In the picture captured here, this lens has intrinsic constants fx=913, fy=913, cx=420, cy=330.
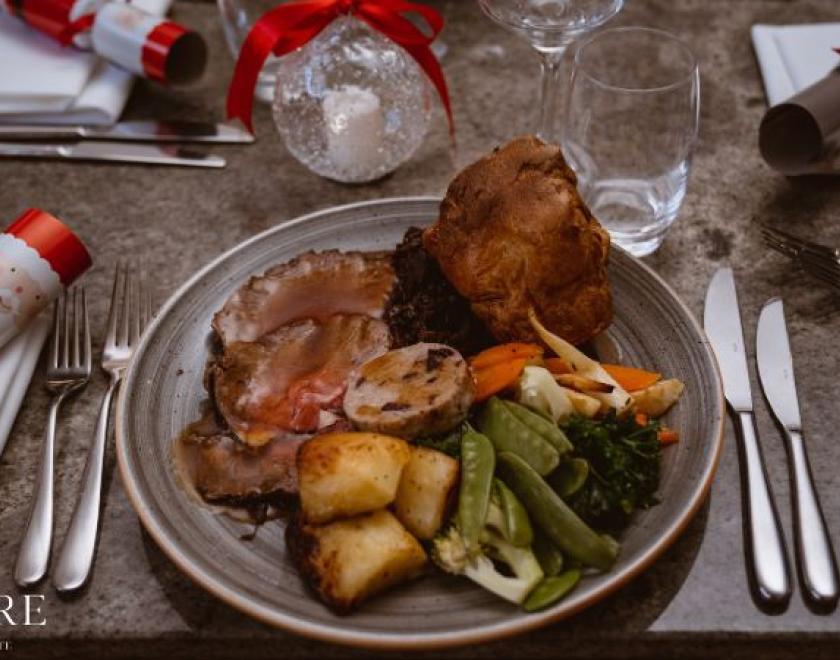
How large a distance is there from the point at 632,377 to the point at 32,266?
1.12 m

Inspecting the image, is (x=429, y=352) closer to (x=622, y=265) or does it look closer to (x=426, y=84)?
(x=622, y=265)

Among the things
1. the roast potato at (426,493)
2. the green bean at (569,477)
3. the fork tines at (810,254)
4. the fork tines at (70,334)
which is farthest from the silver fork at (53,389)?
the fork tines at (810,254)

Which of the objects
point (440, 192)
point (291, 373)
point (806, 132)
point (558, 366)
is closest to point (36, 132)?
point (440, 192)

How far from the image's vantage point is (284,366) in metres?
1.58

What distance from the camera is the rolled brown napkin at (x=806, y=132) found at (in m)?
2.00

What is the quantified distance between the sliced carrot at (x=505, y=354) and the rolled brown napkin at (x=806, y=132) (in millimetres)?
933

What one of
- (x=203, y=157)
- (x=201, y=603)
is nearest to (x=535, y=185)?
(x=201, y=603)

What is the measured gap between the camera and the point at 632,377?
1.51m

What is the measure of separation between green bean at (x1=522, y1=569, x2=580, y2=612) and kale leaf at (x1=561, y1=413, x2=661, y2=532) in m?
0.10

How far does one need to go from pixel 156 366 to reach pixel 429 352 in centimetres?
50

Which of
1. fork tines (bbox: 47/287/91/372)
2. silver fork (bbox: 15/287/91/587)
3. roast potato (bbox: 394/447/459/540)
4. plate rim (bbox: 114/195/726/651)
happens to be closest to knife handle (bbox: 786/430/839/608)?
plate rim (bbox: 114/195/726/651)

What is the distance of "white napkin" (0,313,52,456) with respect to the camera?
1.62 m

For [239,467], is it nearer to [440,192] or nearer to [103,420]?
[103,420]

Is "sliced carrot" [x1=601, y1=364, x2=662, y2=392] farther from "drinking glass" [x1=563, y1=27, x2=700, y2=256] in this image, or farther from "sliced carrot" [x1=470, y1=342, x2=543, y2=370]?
"drinking glass" [x1=563, y1=27, x2=700, y2=256]
